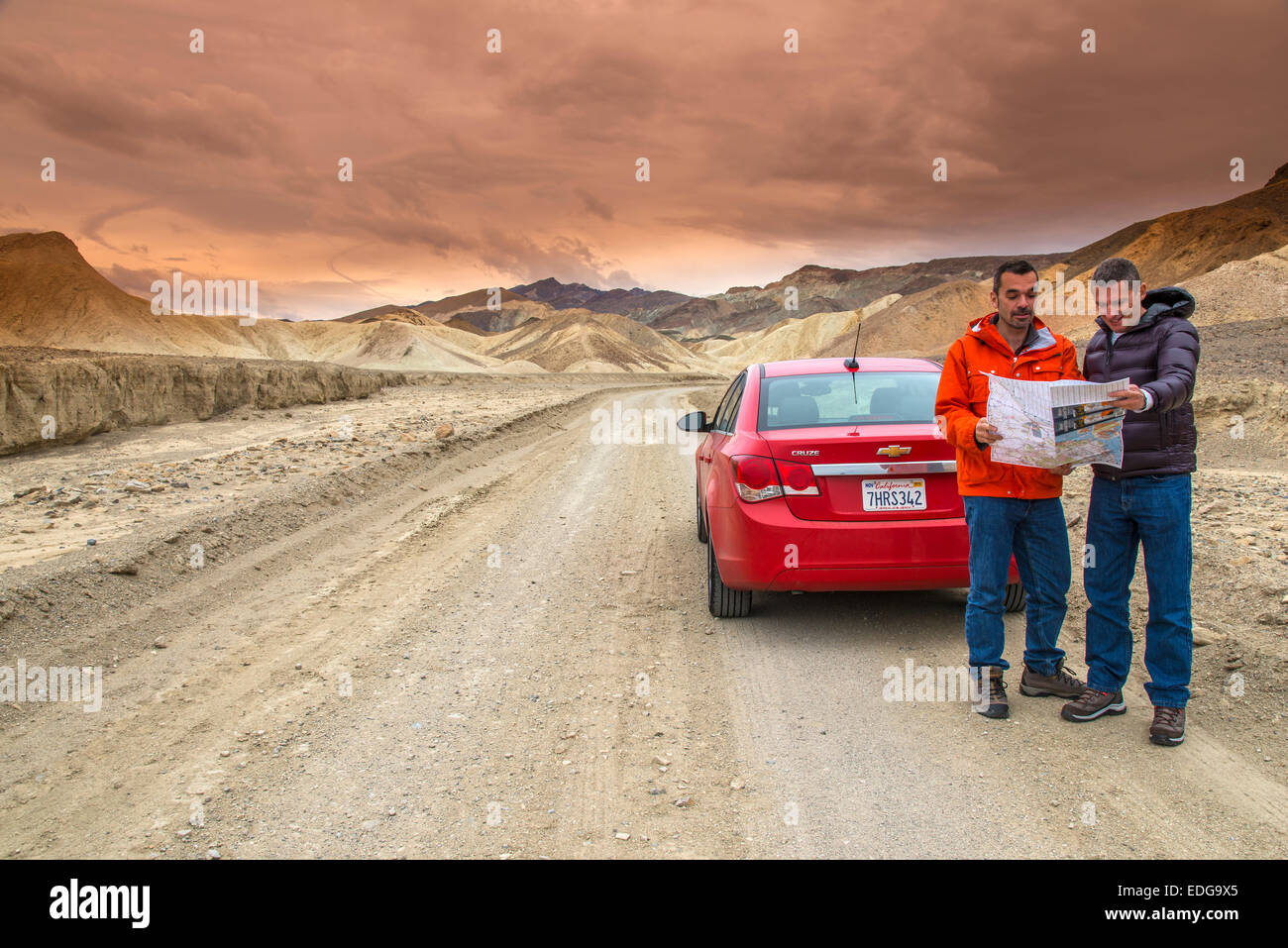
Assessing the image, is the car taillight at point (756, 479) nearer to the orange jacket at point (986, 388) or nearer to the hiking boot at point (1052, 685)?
the orange jacket at point (986, 388)

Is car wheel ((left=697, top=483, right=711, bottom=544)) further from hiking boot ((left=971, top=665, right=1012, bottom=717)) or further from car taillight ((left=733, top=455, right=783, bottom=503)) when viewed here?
hiking boot ((left=971, top=665, right=1012, bottom=717))

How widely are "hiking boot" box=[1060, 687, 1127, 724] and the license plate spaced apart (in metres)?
1.31

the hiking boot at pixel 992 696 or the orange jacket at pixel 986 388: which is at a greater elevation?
the orange jacket at pixel 986 388

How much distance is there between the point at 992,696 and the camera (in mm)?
3896

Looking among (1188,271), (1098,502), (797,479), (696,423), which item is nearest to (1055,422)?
(1098,502)

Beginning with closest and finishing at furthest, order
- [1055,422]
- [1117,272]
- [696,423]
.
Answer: [1055,422] < [1117,272] < [696,423]

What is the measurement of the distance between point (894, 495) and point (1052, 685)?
1.28 m

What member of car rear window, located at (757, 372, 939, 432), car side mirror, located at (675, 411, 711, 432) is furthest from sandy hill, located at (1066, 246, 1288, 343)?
car rear window, located at (757, 372, 939, 432)

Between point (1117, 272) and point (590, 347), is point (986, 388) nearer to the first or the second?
Result: point (1117, 272)

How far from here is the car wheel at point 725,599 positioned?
209 inches

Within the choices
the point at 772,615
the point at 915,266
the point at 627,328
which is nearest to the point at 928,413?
the point at 772,615

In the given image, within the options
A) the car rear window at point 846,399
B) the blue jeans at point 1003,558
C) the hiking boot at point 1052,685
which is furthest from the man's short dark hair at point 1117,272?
the hiking boot at point 1052,685

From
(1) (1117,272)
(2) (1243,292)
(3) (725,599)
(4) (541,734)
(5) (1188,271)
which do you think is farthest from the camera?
(5) (1188,271)
